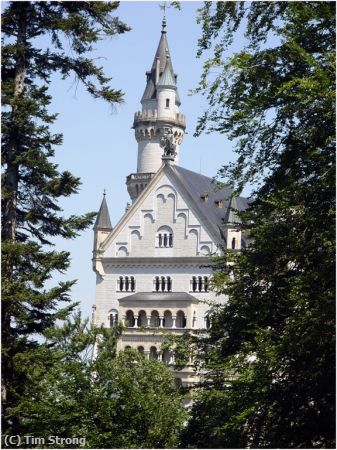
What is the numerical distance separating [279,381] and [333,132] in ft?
13.9

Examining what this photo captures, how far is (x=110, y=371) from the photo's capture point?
31.7 m

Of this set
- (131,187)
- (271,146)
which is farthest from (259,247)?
(131,187)

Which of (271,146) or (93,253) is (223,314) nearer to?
(271,146)

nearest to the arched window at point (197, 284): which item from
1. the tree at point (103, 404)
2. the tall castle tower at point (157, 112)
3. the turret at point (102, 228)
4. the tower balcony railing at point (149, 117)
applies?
the turret at point (102, 228)

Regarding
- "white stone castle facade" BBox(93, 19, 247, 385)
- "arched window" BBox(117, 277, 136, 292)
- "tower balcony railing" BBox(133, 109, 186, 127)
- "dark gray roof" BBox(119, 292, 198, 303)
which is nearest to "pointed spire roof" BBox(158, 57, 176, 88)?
"tower balcony railing" BBox(133, 109, 186, 127)

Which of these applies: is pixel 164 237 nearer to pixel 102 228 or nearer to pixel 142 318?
pixel 102 228

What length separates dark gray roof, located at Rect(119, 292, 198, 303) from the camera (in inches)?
3390

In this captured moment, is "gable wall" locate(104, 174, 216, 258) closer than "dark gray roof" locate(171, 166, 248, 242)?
A: No

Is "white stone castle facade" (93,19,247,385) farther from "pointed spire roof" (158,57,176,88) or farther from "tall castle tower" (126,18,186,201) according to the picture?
"pointed spire roof" (158,57,176,88)

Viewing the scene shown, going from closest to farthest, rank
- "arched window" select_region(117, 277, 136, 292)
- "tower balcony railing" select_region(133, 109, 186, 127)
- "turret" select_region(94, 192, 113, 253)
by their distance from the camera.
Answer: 1. "arched window" select_region(117, 277, 136, 292)
2. "turret" select_region(94, 192, 113, 253)
3. "tower balcony railing" select_region(133, 109, 186, 127)

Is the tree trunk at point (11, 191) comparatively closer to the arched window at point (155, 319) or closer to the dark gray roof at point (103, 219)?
the arched window at point (155, 319)

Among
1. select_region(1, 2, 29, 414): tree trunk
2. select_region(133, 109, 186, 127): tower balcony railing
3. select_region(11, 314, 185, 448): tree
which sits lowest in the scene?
select_region(11, 314, 185, 448): tree

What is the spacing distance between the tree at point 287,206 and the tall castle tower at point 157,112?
81.3 metres

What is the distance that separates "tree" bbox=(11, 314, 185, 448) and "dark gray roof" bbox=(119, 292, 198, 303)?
2070 inches
